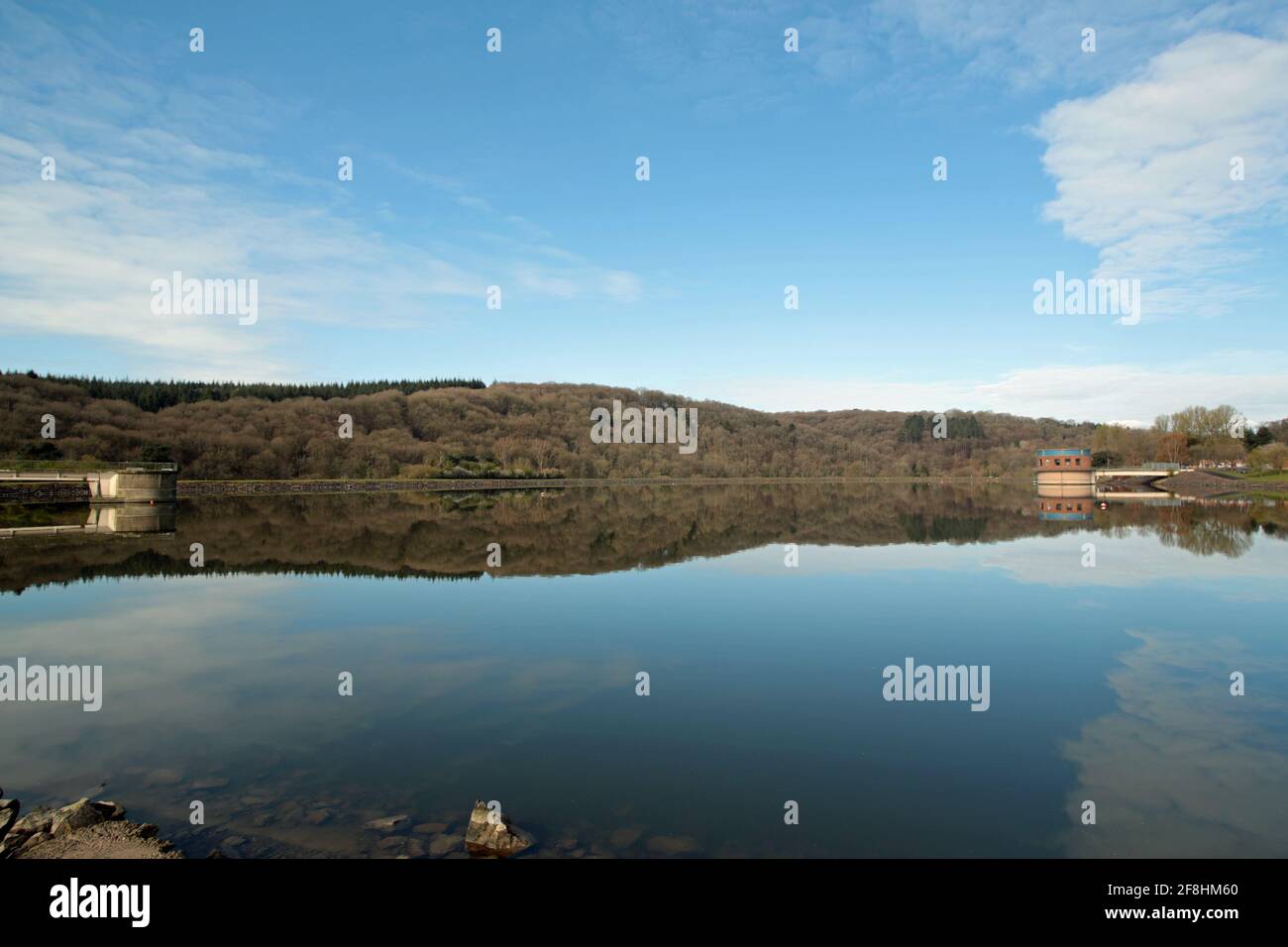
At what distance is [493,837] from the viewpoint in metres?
6.57

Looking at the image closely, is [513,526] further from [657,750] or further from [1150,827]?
[1150,827]

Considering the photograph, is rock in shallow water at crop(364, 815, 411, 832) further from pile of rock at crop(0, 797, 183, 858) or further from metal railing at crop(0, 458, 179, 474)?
metal railing at crop(0, 458, 179, 474)

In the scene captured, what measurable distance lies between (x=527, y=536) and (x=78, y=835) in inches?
1197

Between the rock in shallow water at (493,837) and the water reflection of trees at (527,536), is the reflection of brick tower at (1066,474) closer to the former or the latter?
the water reflection of trees at (527,536)

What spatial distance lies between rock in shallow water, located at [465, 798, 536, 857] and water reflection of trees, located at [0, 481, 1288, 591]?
57.9ft

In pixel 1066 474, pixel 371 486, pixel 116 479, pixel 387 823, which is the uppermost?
pixel 1066 474

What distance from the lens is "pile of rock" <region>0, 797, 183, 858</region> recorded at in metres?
6.50

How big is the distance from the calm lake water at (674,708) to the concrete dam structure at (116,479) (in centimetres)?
3971

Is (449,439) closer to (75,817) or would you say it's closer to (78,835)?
(75,817)
